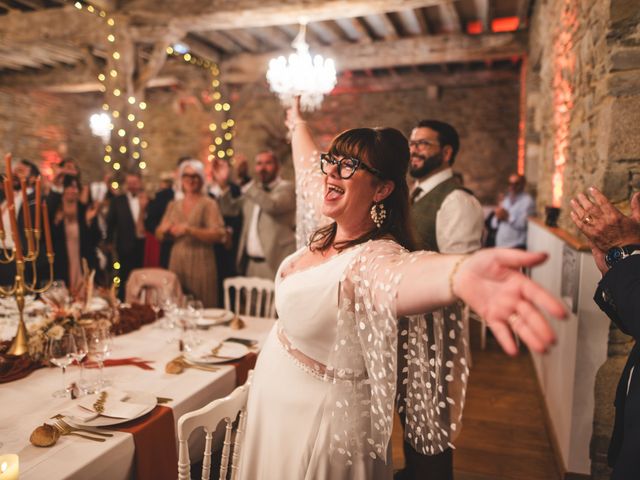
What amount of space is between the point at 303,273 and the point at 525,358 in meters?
3.53

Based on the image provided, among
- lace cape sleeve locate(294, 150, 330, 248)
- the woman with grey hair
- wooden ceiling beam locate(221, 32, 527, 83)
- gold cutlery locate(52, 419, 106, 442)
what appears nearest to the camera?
gold cutlery locate(52, 419, 106, 442)

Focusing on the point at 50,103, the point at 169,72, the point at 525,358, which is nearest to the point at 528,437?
the point at 525,358

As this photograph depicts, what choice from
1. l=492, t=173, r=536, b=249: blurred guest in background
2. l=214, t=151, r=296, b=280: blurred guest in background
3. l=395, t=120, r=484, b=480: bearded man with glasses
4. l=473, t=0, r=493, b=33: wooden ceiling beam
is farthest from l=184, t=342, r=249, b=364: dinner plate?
l=473, t=0, r=493, b=33: wooden ceiling beam

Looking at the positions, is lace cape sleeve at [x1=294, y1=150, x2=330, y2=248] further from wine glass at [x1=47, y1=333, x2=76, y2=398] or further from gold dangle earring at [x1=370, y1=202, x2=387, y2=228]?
wine glass at [x1=47, y1=333, x2=76, y2=398]

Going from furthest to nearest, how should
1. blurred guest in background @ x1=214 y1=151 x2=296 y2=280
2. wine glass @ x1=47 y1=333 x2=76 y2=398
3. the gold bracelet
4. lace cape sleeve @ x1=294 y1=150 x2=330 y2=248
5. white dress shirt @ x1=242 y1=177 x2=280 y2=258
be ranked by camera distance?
1. white dress shirt @ x1=242 y1=177 x2=280 y2=258
2. blurred guest in background @ x1=214 y1=151 x2=296 y2=280
3. lace cape sleeve @ x1=294 y1=150 x2=330 y2=248
4. wine glass @ x1=47 y1=333 x2=76 y2=398
5. the gold bracelet

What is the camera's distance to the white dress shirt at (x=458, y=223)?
2.44 m

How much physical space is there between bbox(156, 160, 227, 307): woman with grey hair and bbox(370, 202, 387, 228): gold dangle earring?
7.77 feet

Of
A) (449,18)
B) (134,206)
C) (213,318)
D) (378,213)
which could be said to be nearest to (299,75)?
(213,318)

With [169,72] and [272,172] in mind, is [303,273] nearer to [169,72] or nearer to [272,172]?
[272,172]

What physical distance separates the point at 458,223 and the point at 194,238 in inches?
78.0

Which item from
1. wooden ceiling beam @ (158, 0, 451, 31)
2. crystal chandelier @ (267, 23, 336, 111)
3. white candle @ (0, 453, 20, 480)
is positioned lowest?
white candle @ (0, 453, 20, 480)

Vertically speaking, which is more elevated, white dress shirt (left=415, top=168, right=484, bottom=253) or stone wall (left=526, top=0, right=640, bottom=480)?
stone wall (left=526, top=0, right=640, bottom=480)

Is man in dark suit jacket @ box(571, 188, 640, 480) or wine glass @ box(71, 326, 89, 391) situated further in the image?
wine glass @ box(71, 326, 89, 391)

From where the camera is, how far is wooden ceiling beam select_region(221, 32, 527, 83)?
6164mm
